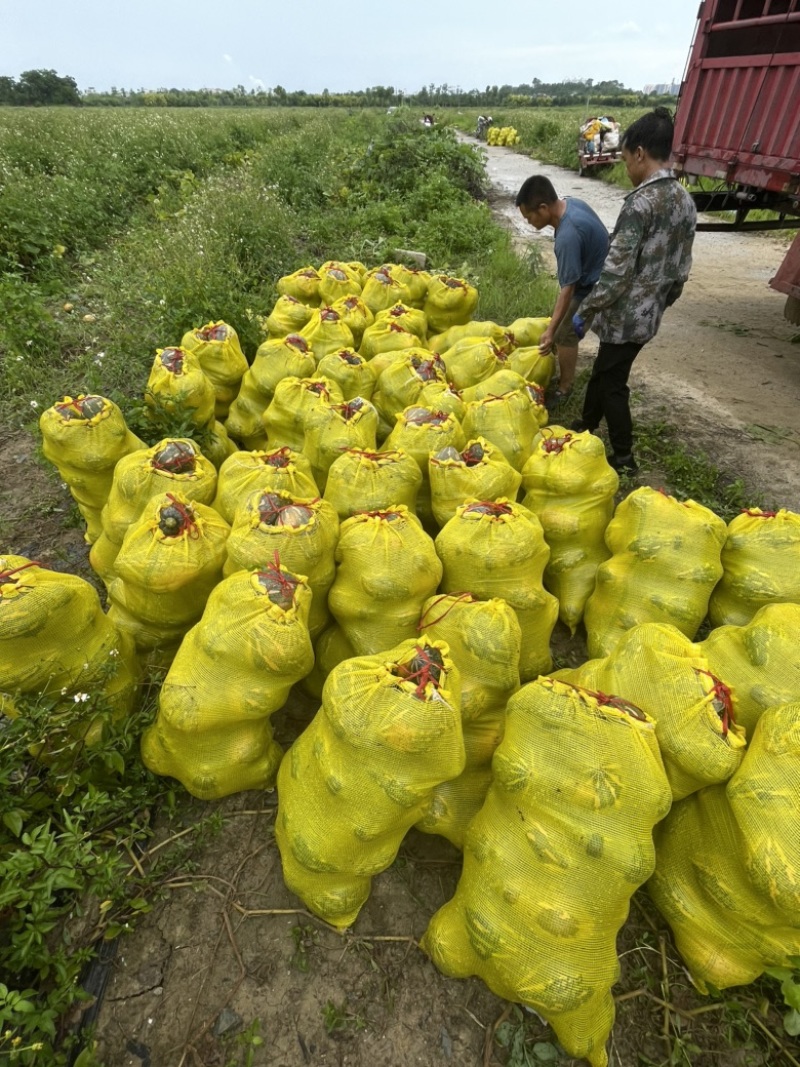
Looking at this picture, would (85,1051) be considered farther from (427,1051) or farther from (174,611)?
(174,611)

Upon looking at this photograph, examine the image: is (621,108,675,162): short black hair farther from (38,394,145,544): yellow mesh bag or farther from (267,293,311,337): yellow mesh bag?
(38,394,145,544): yellow mesh bag

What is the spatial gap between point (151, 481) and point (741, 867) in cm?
235

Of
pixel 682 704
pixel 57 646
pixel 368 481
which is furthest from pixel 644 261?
pixel 57 646

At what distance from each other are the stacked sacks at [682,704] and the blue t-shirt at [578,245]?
10.4 ft

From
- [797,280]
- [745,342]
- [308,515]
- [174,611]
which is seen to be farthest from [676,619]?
[745,342]

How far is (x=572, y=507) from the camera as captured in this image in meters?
2.70

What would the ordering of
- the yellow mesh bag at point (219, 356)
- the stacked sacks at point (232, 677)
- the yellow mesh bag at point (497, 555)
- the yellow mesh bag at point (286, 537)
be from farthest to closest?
1. the yellow mesh bag at point (219, 356)
2. the yellow mesh bag at point (497, 555)
3. the yellow mesh bag at point (286, 537)
4. the stacked sacks at point (232, 677)

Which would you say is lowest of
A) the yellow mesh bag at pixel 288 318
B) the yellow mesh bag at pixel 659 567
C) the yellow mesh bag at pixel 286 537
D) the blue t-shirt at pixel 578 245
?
the yellow mesh bag at pixel 659 567

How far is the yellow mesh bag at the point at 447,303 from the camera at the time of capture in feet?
14.9

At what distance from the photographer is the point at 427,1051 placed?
5.10ft

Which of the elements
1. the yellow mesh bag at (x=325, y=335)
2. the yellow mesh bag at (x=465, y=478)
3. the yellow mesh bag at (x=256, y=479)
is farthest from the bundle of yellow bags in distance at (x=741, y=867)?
the yellow mesh bag at (x=325, y=335)

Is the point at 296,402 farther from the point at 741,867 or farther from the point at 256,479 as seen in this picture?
the point at 741,867

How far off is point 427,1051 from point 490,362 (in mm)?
3411

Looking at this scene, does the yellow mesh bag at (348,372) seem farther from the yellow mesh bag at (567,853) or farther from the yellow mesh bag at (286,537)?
the yellow mesh bag at (567,853)
